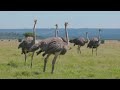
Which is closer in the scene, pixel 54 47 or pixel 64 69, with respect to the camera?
pixel 54 47

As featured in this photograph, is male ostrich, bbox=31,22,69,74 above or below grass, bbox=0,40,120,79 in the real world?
above

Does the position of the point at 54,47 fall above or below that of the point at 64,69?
above

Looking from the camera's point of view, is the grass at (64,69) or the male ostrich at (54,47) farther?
the male ostrich at (54,47)

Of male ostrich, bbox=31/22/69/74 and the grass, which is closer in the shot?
the grass

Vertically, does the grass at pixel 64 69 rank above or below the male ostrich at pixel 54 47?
below
